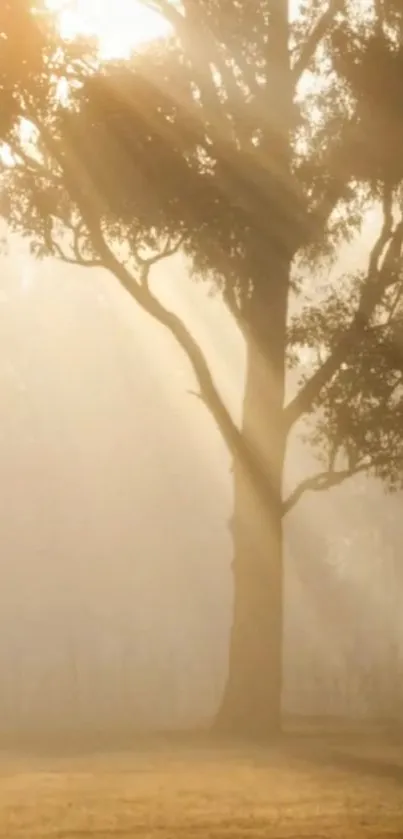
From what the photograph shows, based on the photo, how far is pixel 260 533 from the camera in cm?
2536

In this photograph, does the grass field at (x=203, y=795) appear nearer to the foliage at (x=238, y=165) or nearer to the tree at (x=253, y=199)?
the tree at (x=253, y=199)

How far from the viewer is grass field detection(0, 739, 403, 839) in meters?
11.1

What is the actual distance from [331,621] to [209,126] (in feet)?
147

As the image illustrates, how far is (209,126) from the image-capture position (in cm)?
2481

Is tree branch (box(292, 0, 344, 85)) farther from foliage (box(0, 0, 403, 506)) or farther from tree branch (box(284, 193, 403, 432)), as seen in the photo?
tree branch (box(284, 193, 403, 432))

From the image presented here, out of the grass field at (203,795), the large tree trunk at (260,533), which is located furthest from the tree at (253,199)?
the grass field at (203,795)

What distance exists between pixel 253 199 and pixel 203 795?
483 inches

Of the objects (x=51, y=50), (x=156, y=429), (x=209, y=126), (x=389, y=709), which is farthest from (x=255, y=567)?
(x=156, y=429)

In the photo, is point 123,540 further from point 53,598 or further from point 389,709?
point 389,709

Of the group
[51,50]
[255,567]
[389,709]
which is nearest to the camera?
[51,50]

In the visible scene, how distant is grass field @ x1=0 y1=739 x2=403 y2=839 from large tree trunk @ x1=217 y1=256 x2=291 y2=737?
399 centimetres

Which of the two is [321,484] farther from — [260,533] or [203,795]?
[203,795]

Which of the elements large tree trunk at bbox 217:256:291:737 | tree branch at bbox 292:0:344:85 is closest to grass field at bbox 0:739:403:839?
large tree trunk at bbox 217:256:291:737

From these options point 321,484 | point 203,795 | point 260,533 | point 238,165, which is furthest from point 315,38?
point 203,795
